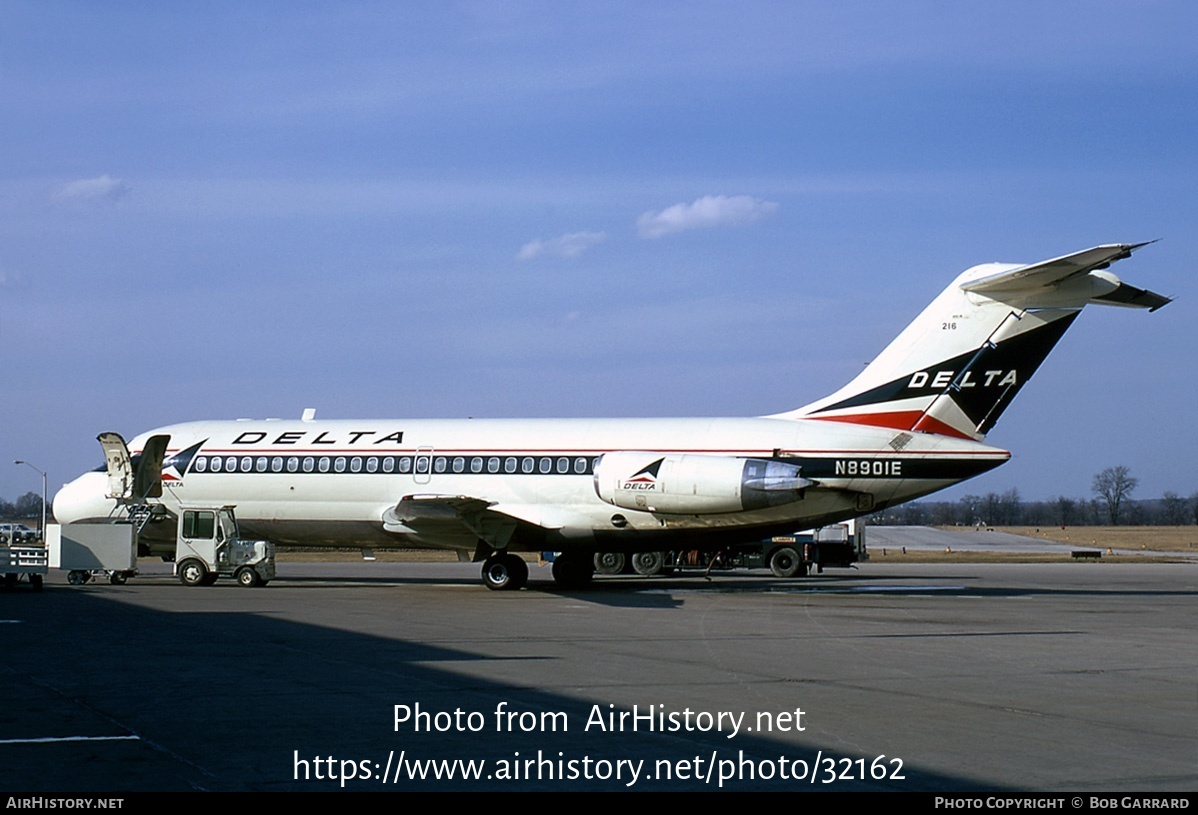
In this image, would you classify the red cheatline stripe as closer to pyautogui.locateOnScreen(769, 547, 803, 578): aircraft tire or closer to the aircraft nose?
pyautogui.locateOnScreen(769, 547, 803, 578): aircraft tire

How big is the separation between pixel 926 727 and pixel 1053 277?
15933 mm

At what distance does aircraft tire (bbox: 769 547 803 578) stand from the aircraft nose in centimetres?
1971

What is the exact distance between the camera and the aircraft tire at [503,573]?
28.4 m

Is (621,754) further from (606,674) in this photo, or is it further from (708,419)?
(708,419)

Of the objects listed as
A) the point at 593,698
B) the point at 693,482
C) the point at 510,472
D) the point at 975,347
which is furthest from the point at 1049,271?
the point at 593,698

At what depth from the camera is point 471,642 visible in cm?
1592

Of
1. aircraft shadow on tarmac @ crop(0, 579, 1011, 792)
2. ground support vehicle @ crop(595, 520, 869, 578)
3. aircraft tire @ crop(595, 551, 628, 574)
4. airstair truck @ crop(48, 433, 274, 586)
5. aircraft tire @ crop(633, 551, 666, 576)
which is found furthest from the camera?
aircraft tire @ crop(595, 551, 628, 574)

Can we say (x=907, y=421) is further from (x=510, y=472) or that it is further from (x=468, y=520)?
(x=468, y=520)

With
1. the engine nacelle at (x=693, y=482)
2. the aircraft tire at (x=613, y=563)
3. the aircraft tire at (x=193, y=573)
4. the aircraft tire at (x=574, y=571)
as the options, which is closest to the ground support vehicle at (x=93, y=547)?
the aircraft tire at (x=193, y=573)

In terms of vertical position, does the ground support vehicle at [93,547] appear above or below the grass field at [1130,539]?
above

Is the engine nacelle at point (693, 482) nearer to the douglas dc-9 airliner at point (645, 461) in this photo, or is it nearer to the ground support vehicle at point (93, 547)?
the douglas dc-9 airliner at point (645, 461)

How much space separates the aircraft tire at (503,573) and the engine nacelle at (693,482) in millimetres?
3158

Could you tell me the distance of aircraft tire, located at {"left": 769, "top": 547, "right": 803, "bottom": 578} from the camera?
3888cm

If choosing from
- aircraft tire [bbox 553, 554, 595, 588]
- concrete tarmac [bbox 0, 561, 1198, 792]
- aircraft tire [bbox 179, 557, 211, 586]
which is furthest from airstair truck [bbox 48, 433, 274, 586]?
aircraft tire [bbox 553, 554, 595, 588]
